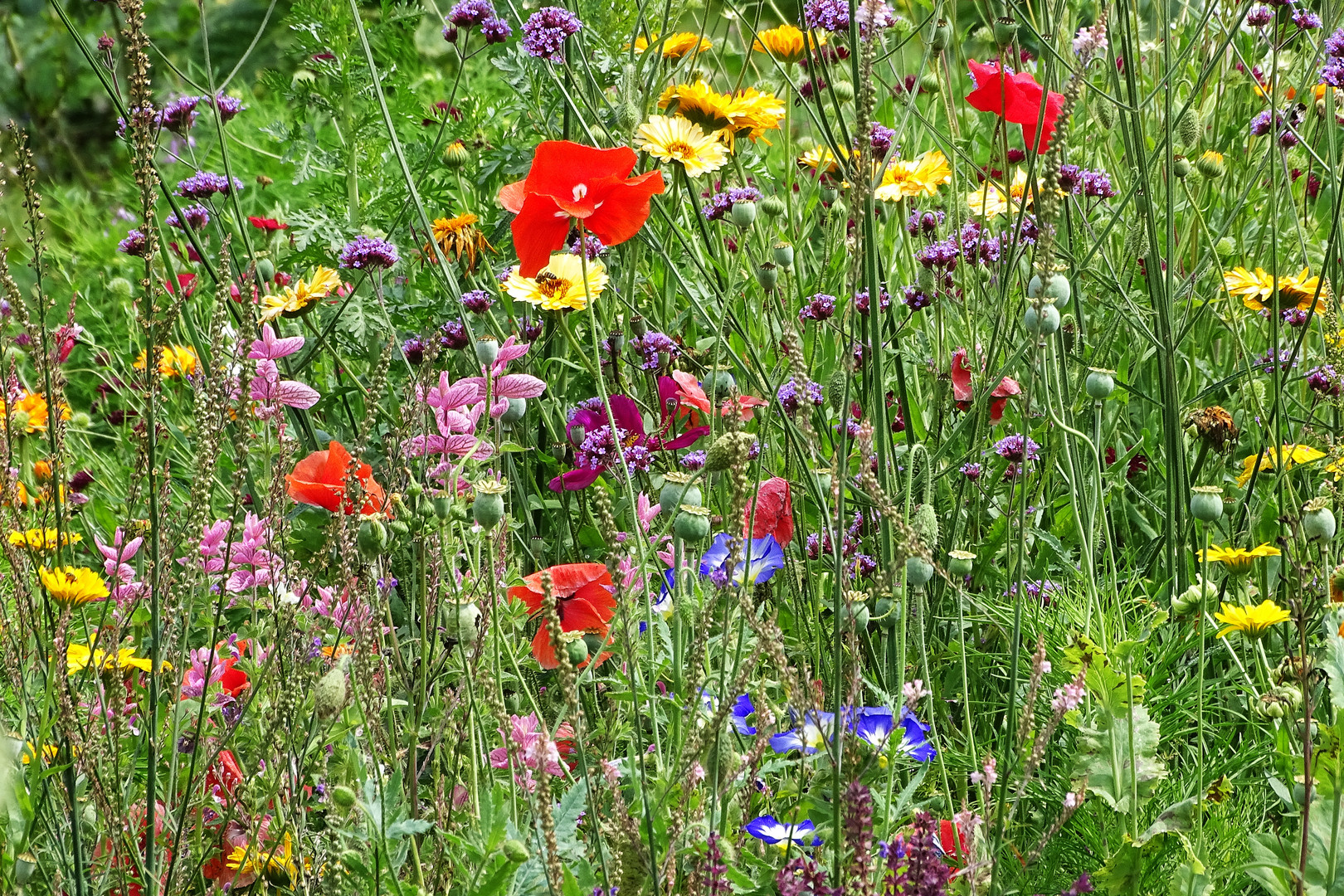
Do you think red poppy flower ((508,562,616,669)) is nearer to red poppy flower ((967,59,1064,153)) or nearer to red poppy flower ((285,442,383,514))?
red poppy flower ((285,442,383,514))

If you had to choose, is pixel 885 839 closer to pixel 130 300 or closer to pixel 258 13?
pixel 130 300

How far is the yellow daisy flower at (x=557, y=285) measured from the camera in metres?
1.69

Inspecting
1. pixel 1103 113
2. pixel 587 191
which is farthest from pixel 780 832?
pixel 1103 113

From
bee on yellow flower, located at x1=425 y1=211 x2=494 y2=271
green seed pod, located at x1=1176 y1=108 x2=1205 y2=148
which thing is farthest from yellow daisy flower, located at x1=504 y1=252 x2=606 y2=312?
green seed pod, located at x1=1176 y1=108 x2=1205 y2=148

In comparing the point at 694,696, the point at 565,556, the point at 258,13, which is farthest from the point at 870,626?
the point at 258,13

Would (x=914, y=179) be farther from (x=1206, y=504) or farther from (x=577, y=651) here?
Result: (x=577, y=651)

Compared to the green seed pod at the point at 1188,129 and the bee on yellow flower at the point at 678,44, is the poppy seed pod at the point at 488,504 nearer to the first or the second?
the bee on yellow flower at the point at 678,44

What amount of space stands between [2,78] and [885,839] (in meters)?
5.97

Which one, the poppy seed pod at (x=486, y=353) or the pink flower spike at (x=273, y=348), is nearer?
the poppy seed pod at (x=486, y=353)

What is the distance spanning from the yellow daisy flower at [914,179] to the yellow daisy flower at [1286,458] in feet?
2.13

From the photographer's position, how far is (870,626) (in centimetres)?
183

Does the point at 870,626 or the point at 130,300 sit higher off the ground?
the point at 130,300

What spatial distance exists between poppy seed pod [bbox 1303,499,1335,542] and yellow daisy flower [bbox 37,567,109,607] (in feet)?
4.12

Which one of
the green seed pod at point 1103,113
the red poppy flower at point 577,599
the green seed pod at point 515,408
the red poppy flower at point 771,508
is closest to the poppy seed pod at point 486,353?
the green seed pod at point 515,408
